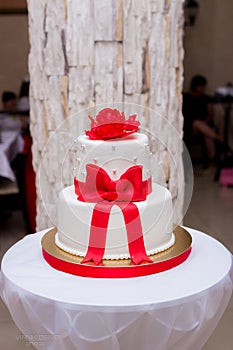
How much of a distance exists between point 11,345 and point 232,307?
1.21 meters

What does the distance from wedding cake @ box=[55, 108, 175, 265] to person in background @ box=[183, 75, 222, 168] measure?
506 cm

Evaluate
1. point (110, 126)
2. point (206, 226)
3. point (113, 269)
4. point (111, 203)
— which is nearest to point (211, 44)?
point (206, 226)

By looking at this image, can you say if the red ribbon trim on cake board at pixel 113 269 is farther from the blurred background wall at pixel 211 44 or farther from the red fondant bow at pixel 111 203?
the blurred background wall at pixel 211 44

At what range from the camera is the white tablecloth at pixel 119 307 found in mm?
1608

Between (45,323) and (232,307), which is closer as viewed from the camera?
(45,323)

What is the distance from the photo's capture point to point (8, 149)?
4.37 metres

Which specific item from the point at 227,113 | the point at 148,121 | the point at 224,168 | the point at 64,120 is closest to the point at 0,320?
the point at 64,120

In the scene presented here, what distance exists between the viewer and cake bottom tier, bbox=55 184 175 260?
5.77ft

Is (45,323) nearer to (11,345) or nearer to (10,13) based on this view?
(11,345)

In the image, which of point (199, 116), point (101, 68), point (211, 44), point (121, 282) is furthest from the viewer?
point (211, 44)

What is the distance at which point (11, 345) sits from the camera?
8.74 ft

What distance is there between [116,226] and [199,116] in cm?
537

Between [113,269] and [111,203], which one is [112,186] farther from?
[113,269]

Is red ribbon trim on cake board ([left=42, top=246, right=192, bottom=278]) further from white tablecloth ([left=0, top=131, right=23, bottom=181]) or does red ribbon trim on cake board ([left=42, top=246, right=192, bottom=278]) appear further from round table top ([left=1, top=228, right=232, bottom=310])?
white tablecloth ([left=0, top=131, right=23, bottom=181])
